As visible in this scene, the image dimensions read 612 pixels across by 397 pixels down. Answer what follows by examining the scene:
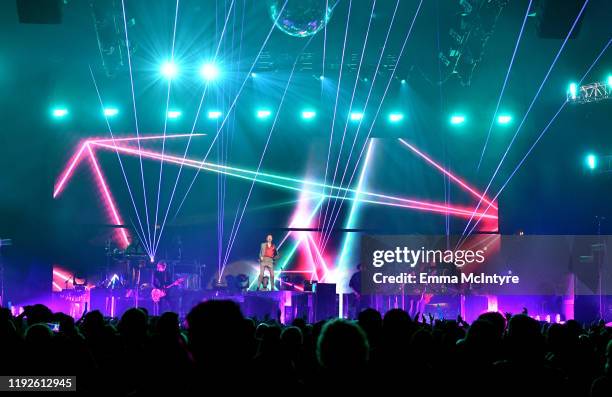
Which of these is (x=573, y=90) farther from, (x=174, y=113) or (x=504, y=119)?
(x=174, y=113)

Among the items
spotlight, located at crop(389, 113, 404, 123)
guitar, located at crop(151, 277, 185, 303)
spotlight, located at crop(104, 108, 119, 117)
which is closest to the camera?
guitar, located at crop(151, 277, 185, 303)

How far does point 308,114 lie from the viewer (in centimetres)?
1923

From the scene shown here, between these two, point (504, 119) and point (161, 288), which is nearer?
point (161, 288)

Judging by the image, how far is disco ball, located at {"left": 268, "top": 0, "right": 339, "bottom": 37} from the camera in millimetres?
12484

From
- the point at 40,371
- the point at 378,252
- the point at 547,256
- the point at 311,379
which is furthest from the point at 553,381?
the point at 547,256

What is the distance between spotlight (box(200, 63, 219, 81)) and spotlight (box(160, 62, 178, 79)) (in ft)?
2.55

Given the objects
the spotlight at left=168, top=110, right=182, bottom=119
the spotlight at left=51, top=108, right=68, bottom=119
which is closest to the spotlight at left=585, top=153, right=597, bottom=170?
the spotlight at left=168, top=110, right=182, bottom=119

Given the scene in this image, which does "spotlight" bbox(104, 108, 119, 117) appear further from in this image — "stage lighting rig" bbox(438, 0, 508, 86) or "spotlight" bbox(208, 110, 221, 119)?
"stage lighting rig" bbox(438, 0, 508, 86)

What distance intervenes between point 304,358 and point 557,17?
11780 millimetres

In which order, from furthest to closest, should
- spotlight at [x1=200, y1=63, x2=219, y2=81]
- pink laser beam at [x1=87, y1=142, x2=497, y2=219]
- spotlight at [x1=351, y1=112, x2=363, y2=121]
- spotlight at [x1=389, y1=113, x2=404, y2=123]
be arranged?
pink laser beam at [x1=87, y1=142, x2=497, y2=219] < spotlight at [x1=389, y1=113, x2=404, y2=123] < spotlight at [x1=351, y1=112, x2=363, y2=121] < spotlight at [x1=200, y1=63, x2=219, y2=81]

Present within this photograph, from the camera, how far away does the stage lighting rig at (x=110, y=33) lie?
15100mm

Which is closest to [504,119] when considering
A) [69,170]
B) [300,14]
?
[300,14]

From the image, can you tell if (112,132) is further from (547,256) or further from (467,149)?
(547,256)

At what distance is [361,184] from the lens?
64.3 ft
